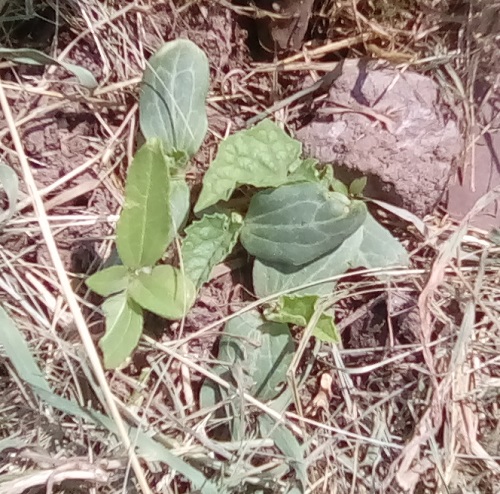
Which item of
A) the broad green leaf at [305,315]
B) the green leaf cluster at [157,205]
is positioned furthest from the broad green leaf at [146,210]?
the broad green leaf at [305,315]

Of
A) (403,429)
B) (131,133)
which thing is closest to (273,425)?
(403,429)

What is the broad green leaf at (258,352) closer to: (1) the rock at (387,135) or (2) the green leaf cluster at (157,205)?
(2) the green leaf cluster at (157,205)

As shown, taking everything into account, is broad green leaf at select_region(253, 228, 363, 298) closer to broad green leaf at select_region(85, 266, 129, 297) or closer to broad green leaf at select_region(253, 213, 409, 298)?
broad green leaf at select_region(253, 213, 409, 298)

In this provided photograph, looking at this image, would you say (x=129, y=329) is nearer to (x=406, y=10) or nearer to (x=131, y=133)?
(x=131, y=133)

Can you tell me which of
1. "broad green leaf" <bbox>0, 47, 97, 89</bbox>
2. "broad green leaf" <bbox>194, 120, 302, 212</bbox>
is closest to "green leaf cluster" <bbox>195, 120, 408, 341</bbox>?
"broad green leaf" <bbox>194, 120, 302, 212</bbox>

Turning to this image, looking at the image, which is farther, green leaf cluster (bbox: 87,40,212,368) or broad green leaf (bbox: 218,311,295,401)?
broad green leaf (bbox: 218,311,295,401)

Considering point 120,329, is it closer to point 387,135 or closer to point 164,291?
point 164,291
